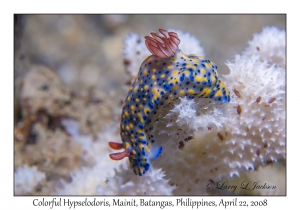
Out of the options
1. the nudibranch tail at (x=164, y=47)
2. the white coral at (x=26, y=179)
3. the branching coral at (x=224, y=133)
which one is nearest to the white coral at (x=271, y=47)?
the branching coral at (x=224, y=133)

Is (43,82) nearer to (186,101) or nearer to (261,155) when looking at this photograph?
(186,101)

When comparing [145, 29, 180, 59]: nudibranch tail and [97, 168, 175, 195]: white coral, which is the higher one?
[145, 29, 180, 59]: nudibranch tail

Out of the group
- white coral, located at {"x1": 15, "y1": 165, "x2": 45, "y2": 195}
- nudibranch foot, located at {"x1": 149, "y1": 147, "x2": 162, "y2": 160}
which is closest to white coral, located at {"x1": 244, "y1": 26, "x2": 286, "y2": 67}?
nudibranch foot, located at {"x1": 149, "y1": 147, "x2": 162, "y2": 160}

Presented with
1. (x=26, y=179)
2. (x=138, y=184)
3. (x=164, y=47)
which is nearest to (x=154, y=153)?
(x=138, y=184)

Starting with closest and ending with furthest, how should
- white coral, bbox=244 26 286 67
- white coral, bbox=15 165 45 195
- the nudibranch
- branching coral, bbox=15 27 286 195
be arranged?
the nudibranch → branching coral, bbox=15 27 286 195 → white coral, bbox=244 26 286 67 → white coral, bbox=15 165 45 195

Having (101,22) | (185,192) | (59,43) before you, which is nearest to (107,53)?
(101,22)

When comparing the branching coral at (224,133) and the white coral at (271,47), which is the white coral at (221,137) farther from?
the white coral at (271,47)

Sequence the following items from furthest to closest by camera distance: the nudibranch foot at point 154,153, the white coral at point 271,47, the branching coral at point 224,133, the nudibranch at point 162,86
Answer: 1. the white coral at point 271,47
2. the nudibranch foot at point 154,153
3. the branching coral at point 224,133
4. the nudibranch at point 162,86

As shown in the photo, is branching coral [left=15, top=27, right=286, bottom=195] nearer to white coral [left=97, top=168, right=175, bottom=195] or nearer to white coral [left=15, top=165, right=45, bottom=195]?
white coral [left=97, top=168, right=175, bottom=195]
